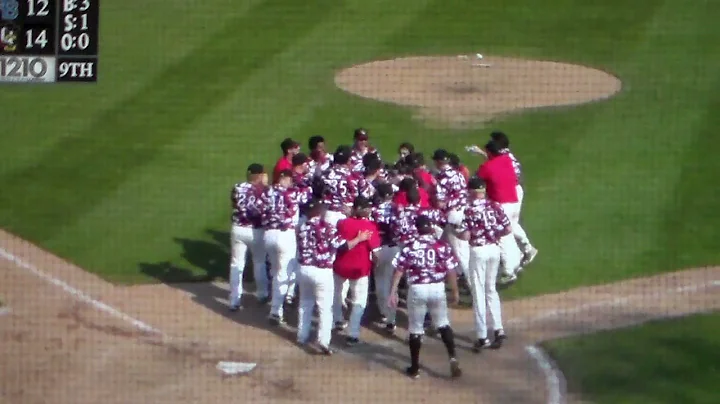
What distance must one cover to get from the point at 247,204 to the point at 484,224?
2070 mm

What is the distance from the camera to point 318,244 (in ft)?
28.9

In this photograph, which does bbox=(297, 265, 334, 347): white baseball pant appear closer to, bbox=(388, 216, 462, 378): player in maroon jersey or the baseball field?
the baseball field

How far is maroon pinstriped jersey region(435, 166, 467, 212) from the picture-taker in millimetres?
9555

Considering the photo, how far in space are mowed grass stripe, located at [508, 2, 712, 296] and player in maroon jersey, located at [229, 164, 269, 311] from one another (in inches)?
92.6

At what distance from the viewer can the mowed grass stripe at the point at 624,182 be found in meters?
10.7

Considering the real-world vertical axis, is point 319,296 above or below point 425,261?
below

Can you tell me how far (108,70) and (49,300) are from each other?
21.0ft

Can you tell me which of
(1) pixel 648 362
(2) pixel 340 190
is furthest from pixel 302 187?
(1) pixel 648 362

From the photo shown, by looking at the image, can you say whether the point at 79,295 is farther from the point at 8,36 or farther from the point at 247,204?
the point at 8,36

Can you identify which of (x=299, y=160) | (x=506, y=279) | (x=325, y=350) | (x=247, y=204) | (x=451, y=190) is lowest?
(x=325, y=350)

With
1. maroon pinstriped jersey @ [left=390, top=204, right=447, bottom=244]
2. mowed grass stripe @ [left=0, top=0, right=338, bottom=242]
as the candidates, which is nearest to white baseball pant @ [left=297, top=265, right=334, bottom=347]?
maroon pinstriped jersey @ [left=390, top=204, right=447, bottom=244]

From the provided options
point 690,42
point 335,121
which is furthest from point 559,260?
point 690,42

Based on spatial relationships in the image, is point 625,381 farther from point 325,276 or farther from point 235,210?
point 235,210

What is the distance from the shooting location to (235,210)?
9.80 m
